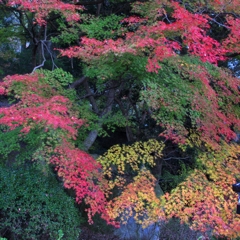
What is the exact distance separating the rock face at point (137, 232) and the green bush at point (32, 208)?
1.61m

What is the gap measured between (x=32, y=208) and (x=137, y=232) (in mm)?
2571

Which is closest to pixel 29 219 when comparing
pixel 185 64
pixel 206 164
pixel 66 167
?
pixel 66 167

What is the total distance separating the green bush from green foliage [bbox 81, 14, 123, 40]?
366cm

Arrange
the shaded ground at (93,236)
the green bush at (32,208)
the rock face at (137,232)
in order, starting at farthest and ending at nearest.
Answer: the shaded ground at (93,236), the rock face at (137,232), the green bush at (32,208)

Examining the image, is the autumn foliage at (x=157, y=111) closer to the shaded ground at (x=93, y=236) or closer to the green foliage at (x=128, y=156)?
the green foliage at (x=128, y=156)

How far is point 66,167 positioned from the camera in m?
5.28

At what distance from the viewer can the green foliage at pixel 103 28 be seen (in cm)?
753

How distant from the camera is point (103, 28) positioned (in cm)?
820

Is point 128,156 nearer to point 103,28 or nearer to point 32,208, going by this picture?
point 32,208

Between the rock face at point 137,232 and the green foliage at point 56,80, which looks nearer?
the green foliage at point 56,80

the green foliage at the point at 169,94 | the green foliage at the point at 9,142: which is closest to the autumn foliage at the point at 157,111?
the green foliage at the point at 169,94

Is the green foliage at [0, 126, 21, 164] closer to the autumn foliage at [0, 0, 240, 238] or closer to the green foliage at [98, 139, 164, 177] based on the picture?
the autumn foliage at [0, 0, 240, 238]

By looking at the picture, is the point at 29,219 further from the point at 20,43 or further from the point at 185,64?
the point at 20,43

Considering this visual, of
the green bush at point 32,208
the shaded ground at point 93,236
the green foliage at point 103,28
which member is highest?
the green foliage at point 103,28
